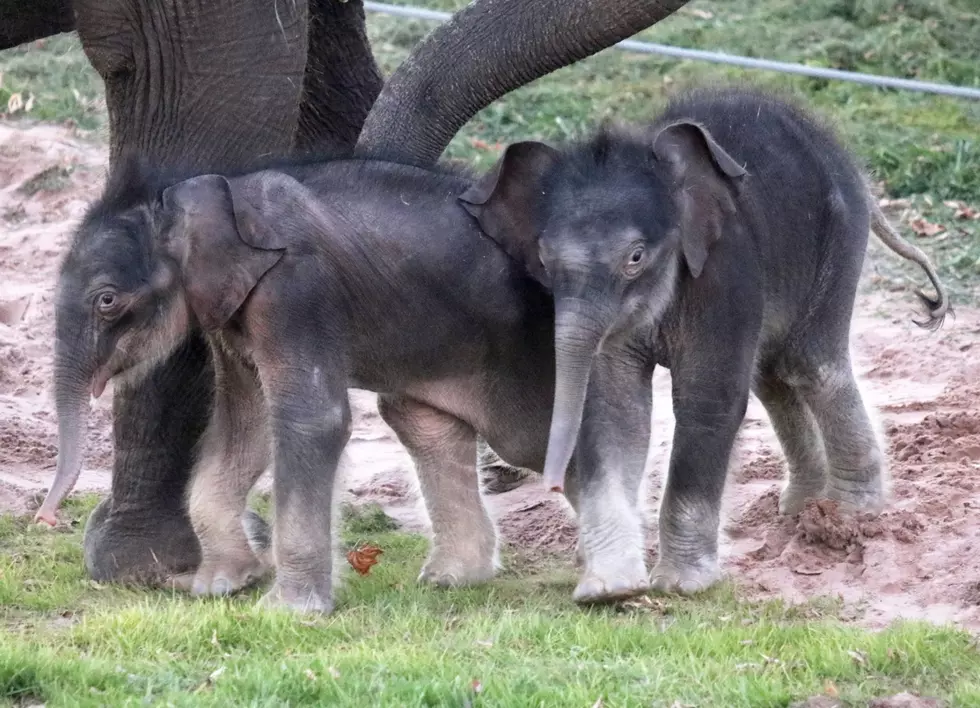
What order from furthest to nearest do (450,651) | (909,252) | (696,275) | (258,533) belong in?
1. (909,252)
2. (258,533)
3. (696,275)
4. (450,651)

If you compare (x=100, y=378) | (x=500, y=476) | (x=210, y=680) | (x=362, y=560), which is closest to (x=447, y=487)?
(x=362, y=560)

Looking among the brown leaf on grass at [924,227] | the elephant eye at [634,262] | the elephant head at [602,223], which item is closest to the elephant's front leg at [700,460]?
the elephant head at [602,223]

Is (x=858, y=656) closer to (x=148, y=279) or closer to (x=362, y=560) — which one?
(x=362, y=560)

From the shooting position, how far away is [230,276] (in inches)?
215

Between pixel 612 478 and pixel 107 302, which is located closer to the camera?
pixel 107 302

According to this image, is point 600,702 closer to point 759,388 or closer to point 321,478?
point 321,478

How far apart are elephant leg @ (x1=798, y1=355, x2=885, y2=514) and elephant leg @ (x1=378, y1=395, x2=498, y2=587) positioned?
1.20m

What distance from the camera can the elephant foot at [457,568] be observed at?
592 cm

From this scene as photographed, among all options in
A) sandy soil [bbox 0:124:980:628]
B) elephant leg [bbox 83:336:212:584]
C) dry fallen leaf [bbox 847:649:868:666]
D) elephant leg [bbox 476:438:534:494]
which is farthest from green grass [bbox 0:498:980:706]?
elephant leg [bbox 476:438:534:494]

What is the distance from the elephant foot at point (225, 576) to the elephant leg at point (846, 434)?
75.8 inches

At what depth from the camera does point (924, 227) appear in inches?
378

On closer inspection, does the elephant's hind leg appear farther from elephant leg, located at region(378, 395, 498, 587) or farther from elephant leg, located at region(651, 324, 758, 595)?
elephant leg, located at region(378, 395, 498, 587)

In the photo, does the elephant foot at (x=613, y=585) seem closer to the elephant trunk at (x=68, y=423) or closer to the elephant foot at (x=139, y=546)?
the elephant foot at (x=139, y=546)

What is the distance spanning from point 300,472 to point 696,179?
1.44 m
